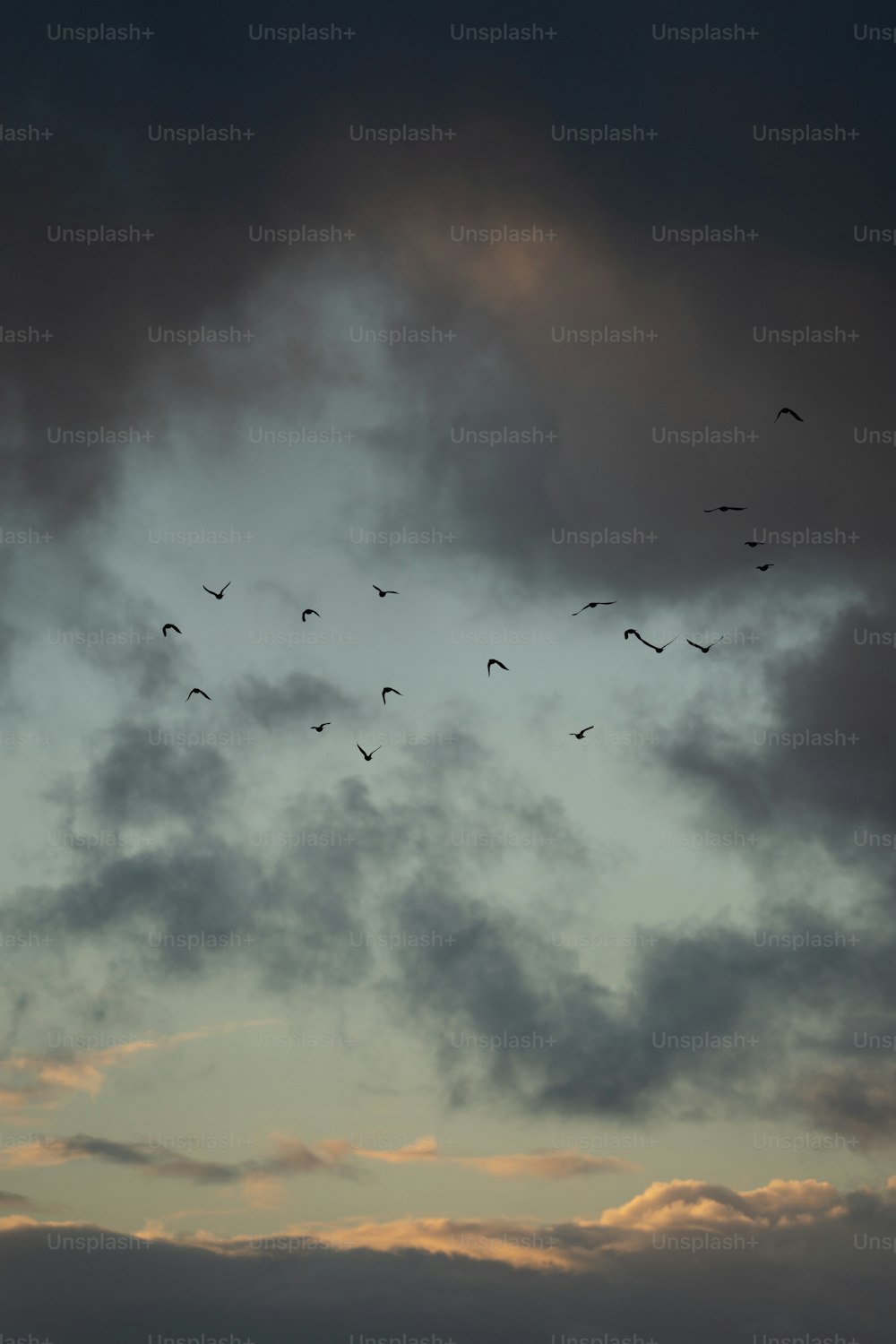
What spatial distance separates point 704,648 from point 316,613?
119 ft

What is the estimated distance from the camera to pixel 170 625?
13175 centimetres

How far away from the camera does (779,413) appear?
364 ft

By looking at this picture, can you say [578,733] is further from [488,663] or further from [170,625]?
[170,625]

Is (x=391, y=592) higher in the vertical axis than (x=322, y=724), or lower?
higher

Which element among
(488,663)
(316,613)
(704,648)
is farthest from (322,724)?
(704,648)

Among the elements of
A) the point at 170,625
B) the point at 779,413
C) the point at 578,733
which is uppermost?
the point at 779,413

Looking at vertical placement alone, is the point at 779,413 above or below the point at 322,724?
above

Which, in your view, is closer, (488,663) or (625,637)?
(488,663)

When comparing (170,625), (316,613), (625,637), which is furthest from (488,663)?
(170,625)

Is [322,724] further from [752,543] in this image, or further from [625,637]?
[752,543]

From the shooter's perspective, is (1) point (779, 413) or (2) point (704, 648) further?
(2) point (704, 648)

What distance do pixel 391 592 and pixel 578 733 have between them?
2058 cm

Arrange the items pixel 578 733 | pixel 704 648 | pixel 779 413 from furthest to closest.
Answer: pixel 578 733 < pixel 704 648 < pixel 779 413

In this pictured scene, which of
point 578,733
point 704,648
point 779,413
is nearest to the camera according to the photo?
point 779,413
